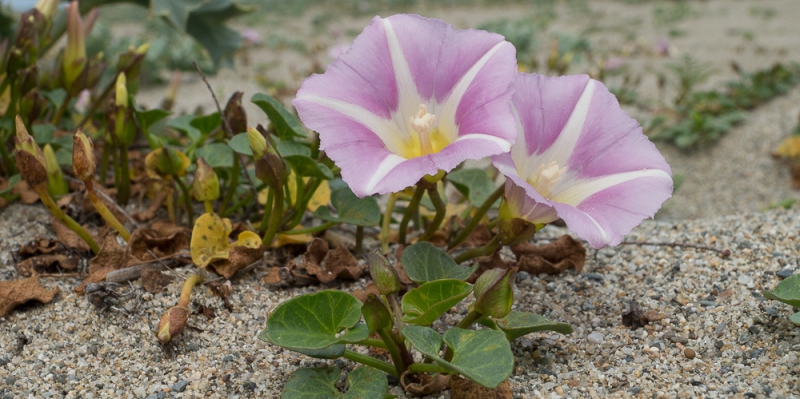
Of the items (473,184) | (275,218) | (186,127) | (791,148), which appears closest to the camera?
(275,218)

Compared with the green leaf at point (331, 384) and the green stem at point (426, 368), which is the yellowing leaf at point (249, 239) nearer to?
the green leaf at point (331, 384)

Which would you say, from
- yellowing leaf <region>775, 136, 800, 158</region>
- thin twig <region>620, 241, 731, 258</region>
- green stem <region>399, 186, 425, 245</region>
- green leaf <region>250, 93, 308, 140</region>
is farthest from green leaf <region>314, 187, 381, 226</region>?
yellowing leaf <region>775, 136, 800, 158</region>

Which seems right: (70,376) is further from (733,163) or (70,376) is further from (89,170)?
(733,163)

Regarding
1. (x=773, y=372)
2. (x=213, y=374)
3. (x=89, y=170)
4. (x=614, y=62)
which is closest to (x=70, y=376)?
(x=213, y=374)

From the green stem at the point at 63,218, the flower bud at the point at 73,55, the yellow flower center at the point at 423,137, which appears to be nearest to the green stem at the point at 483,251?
the yellow flower center at the point at 423,137

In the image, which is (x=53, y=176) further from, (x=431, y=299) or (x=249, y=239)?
(x=431, y=299)

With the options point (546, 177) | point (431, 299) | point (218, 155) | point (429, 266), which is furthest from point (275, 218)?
point (546, 177)
